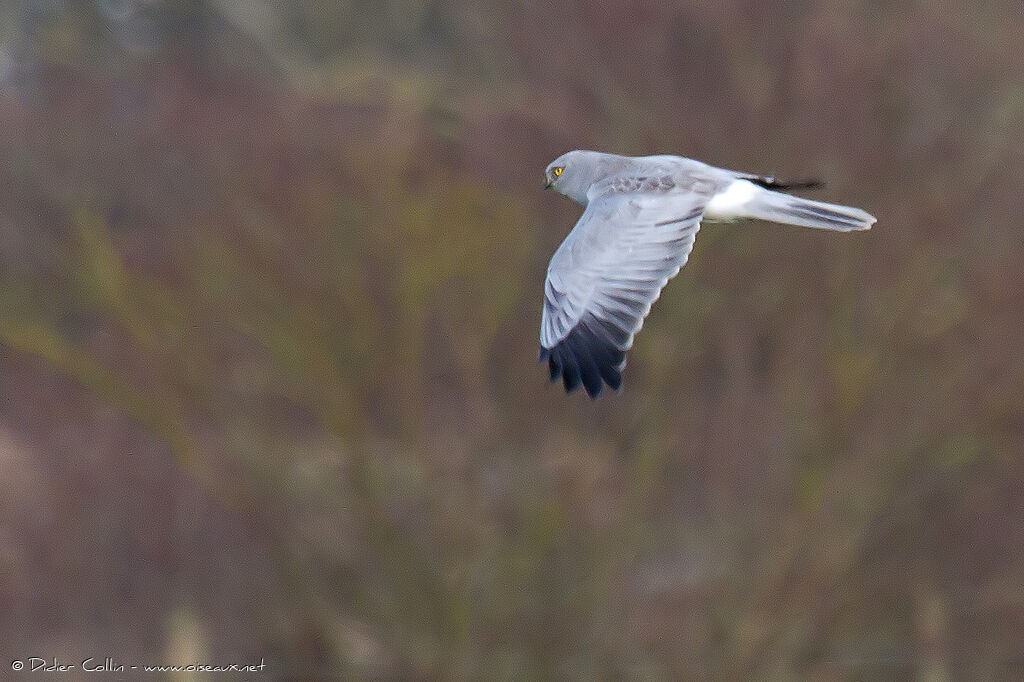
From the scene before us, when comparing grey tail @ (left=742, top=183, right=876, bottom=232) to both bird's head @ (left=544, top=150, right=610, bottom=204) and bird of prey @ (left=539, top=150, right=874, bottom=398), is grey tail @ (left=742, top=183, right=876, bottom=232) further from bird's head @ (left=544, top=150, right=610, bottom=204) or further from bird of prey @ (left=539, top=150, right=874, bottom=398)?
bird's head @ (left=544, top=150, right=610, bottom=204)

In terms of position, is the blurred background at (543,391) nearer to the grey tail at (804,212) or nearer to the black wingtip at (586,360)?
the grey tail at (804,212)

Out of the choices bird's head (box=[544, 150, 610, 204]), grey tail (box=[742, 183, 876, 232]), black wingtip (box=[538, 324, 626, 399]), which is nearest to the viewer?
black wingtip (box=[538, 324, 626, 399])

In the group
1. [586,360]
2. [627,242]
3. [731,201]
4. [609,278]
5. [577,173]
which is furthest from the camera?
[577,173]

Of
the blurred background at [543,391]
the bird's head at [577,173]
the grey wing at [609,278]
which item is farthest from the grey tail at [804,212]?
the blurred background at [543,391]

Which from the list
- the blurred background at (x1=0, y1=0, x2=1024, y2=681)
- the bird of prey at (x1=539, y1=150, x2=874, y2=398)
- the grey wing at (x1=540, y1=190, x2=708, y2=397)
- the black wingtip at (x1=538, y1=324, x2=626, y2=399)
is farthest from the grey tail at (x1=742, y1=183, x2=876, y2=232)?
the blurred background at (x1=0, y1=0, x2=1024, y2=681)

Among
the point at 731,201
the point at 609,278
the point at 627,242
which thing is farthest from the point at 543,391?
the point at 609,278

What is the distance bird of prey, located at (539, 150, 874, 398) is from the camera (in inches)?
236

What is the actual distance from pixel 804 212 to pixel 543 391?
7433 mm

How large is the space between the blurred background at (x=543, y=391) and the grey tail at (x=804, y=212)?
6078mm

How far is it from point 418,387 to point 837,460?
133 inches

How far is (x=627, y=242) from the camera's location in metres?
6.38

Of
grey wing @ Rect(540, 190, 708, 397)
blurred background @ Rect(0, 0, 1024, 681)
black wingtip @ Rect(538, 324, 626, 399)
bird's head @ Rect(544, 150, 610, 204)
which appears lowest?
black wingtip @ Rect(538, 324, 626, 399)

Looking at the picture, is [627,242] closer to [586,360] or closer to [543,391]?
[586,360]

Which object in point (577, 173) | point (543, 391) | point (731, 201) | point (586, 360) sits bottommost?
point (586, 360)
